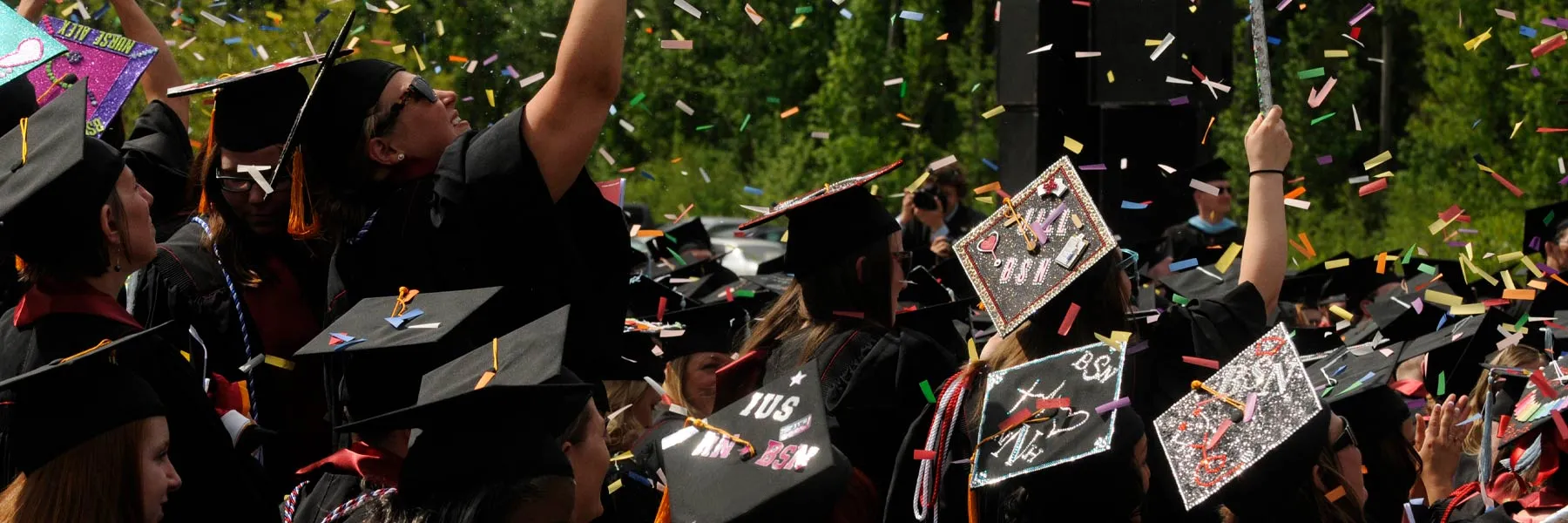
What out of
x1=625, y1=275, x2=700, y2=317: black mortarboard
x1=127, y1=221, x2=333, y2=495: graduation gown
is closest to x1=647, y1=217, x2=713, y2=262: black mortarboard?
x1=625, y1=275, x2=700, y2=317: black mortarboard

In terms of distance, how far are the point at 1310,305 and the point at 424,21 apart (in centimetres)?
1499

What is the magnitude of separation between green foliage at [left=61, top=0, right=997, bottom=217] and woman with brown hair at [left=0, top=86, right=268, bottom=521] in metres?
16.8

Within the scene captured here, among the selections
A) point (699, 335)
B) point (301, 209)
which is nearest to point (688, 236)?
point (699, 335)

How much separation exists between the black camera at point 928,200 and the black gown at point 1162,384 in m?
6.36

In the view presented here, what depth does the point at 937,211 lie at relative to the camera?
1152 cm

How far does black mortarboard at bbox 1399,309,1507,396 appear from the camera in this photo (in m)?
5.48

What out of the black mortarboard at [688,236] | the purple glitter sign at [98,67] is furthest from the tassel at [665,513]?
the black mortarboard at [688,236]

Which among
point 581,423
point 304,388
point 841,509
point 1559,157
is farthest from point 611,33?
point 1559,157

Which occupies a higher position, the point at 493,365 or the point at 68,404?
the point at 493,365

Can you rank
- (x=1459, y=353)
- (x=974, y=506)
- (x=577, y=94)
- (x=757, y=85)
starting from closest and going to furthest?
(x=577, y=94)
(x=974, y=506)
(x=1459, y=353)
(x=757, y=85)

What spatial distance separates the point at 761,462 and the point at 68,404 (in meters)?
1.34

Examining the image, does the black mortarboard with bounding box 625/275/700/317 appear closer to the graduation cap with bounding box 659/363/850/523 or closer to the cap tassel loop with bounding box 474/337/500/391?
the graduation cap with bounding box 659/363/850/523

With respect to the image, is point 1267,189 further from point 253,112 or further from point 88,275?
point 88,275

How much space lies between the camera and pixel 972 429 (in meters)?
4.18
